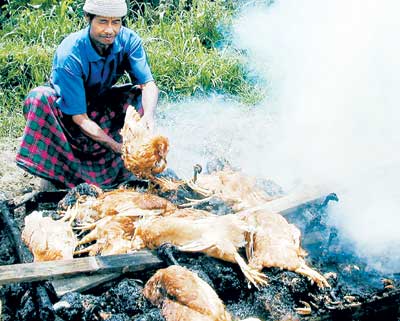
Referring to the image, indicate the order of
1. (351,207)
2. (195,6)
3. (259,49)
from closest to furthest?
(351,207)
(259,49)
(195,6)

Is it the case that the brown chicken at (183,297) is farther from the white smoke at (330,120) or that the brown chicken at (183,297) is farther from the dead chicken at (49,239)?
the white smoke at (330,120)

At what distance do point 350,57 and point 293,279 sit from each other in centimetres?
410

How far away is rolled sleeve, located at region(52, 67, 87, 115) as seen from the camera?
494 cm

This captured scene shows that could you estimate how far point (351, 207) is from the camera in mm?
4684

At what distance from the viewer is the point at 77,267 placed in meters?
3.07

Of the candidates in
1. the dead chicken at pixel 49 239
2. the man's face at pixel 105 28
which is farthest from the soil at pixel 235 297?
the man's face at pixel 105 28

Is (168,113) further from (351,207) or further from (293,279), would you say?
(293,279)

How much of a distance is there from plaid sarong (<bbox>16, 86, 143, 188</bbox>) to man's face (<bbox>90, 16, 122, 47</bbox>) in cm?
76

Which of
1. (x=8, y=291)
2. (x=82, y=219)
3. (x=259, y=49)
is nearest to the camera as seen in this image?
(x=8, y=291)

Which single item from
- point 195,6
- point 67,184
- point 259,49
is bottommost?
point 67,184

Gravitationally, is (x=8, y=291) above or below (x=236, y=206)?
below

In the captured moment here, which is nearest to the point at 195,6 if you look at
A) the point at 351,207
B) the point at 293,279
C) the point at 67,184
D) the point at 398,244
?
the point at 67,184

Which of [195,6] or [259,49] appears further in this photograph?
[195,6]

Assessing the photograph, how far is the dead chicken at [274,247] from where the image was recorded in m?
3.24
